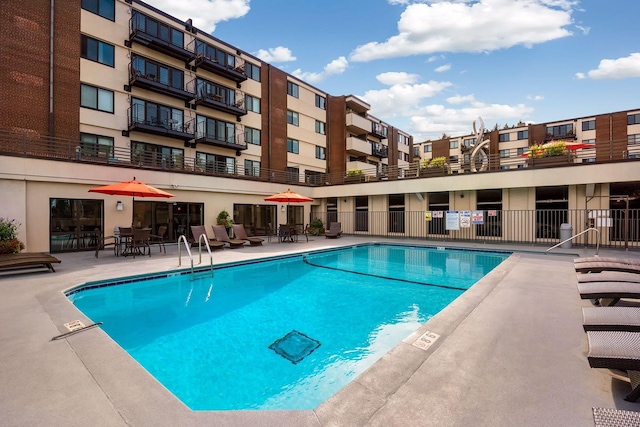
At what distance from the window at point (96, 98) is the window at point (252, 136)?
8.08 metres

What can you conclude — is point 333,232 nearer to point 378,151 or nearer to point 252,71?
point 252,71

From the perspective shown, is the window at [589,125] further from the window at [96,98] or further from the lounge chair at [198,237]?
the window at [96,98]

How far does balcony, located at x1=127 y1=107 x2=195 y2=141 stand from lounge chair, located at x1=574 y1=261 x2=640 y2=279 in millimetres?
17521

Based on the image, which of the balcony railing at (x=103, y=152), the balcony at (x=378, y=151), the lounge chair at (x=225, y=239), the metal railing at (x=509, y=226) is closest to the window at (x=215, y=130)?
the balcony railing at (x=103, y=152)

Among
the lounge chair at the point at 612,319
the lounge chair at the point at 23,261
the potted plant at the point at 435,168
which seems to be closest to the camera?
the lounge chair at the point at 612,319

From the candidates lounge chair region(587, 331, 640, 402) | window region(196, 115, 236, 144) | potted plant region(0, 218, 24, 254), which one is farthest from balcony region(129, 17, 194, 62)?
lounge chair region(587, 331, 640, 402)

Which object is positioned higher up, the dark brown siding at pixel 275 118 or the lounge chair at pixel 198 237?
the dark brown siding at pixel 275 118

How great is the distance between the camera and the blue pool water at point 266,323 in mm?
3404

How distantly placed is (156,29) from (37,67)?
6160 mm

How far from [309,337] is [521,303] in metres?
3.39

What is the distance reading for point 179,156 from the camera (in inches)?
694

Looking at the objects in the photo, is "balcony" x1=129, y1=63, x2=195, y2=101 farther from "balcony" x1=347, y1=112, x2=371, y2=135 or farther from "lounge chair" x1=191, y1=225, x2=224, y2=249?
"balcony" x1=347, y1=112, x2=371, y2=135

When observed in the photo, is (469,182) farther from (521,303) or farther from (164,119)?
(164,119)

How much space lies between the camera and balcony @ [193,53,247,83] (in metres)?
18.1
